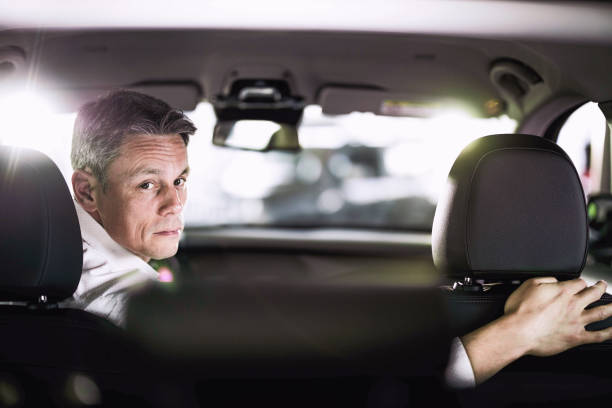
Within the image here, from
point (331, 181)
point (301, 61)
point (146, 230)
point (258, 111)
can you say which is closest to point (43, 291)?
point (146, 230)

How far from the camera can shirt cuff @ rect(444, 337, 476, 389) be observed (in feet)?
4.58

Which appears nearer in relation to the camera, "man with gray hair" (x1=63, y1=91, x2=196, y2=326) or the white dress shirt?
the white dress shirt

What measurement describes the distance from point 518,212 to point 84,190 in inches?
47.0

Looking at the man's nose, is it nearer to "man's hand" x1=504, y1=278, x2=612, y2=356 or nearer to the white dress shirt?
the white dress shirt

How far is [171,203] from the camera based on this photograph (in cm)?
184

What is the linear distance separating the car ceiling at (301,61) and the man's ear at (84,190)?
39 centimetres

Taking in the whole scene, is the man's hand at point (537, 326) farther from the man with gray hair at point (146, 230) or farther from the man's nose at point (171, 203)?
the man's nose at point (171, 203)

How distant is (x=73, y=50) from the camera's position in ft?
7.81

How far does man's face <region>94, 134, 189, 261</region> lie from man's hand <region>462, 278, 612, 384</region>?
90cm

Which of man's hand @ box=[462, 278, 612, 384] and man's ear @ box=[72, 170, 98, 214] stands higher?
man's ear @ box=[72, 170, 98, 214]

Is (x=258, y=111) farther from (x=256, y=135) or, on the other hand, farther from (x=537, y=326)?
(x=537, y=326)

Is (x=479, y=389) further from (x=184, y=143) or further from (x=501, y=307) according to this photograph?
(x=184, y=143)

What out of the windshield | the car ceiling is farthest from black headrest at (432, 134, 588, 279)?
the windshield

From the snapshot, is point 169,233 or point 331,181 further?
point 331,181
